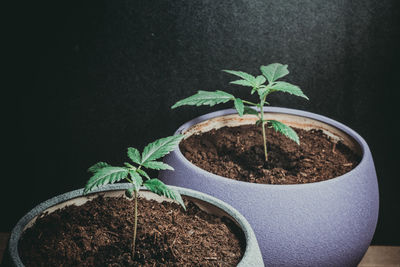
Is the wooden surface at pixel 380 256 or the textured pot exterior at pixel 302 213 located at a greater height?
the textured pot exterior at pixel 302 213

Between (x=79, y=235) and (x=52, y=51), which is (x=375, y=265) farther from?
(x=52, y=51)

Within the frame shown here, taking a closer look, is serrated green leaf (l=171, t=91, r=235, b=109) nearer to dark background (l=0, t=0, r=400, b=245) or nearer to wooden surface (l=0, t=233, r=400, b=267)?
dark background (l=0, t=0, r=400, b=245)

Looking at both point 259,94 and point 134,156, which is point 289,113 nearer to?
point 259,94

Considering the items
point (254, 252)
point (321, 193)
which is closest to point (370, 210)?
point (321, 193)

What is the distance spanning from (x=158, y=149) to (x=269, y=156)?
1.02ft

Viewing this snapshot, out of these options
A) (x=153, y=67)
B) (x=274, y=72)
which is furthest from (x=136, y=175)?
(x=153, y=67)

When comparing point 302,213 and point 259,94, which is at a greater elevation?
point 259,94

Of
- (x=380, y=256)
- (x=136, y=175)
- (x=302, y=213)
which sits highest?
(x=136, y=175)

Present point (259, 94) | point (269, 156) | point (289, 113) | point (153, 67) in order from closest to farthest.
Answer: point (259, 94)
point (269, 156)
point (289, 113)
point (153, 67)

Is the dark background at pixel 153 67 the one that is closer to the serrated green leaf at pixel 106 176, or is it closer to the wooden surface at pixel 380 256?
the wooden surface at pixel 380 256

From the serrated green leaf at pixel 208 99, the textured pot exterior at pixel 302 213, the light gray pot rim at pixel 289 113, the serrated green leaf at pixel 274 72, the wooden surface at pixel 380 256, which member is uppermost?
the serrated green leaf at pixel 274 72

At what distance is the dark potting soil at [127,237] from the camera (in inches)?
25.0

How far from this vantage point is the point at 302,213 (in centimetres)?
75

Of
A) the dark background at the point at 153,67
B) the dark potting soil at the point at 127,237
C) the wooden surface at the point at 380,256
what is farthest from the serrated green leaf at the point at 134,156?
the wooden surface at the point at 380,256
